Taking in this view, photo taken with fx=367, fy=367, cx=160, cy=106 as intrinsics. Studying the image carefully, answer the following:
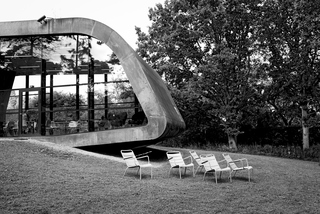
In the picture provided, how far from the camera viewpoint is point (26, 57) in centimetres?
1638

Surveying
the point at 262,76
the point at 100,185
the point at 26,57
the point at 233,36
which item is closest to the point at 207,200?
the point at 100,185

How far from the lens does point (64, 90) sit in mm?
16062

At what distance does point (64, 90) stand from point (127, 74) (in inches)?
131

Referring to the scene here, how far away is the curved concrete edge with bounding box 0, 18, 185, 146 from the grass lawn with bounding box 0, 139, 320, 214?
1623 mm

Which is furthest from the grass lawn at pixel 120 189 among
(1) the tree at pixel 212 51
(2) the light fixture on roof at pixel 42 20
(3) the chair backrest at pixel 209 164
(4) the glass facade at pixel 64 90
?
(1) the tree at pixel 212 51

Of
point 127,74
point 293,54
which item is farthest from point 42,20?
point 293,54

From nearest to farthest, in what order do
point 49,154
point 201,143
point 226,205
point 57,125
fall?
point 226,205 → point 49,154 → point 57,125 → point 201,143

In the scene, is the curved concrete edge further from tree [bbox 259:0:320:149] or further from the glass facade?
tree [bbox 259:0:320:149]

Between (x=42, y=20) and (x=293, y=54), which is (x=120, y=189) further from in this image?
(x=293, y=54)

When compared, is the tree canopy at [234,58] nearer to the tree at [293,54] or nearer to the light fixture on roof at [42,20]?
the tree at [293,54]

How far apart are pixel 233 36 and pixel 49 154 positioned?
687 inches

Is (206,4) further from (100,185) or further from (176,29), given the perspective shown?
(100,185)

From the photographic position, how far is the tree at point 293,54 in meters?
21.2

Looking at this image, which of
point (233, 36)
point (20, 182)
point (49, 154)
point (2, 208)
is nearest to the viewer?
point (2, 208)
